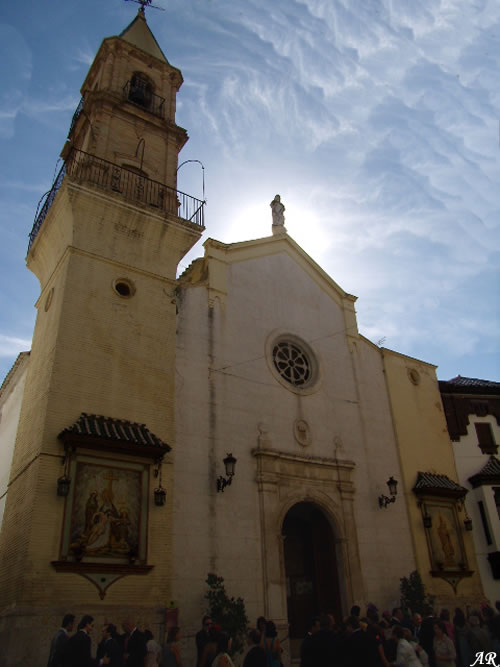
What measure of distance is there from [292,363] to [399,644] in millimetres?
11133

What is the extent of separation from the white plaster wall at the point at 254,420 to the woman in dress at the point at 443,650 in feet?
18.4

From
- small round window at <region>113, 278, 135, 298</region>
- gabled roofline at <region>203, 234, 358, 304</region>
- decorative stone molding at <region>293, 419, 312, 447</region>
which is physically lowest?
A: decorative stone molding at <region>293, 419, 312, 447</region>

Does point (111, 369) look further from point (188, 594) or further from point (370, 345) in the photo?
point (370, 345)

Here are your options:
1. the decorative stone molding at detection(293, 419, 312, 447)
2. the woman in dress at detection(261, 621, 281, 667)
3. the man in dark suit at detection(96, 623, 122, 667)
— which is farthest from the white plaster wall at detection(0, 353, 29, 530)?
the decorative stone molding at detection(293, 419, 312, 447)

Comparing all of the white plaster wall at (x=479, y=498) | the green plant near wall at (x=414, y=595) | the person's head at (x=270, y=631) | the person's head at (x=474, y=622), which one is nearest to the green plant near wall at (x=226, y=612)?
the person's head at (x=270, y=631)

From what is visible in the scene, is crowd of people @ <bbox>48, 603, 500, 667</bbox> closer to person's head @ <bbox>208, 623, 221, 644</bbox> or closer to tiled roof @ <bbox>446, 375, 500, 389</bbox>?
person's head @ <bbox>208, 623, 221, 644</bbox>

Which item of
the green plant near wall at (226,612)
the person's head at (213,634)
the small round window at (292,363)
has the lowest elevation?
the person's head at (213,634)

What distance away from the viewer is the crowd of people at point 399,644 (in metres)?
9.09

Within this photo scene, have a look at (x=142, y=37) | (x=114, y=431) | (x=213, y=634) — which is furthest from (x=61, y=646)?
(x=142, y=37)

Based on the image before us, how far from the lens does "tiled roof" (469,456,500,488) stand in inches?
858

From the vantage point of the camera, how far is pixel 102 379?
14281mm

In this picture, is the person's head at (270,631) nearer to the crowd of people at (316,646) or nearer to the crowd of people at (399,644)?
the crowd of people at (316,646)

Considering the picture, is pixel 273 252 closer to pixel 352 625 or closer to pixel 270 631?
pixel 270 631

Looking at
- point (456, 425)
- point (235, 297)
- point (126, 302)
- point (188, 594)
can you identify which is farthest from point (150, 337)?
point (456, 425)
